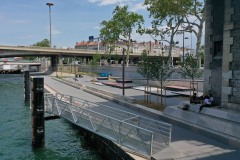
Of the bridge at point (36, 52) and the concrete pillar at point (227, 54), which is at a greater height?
the bridge at point (36, 52)

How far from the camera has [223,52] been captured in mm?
17047

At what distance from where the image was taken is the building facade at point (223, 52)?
16188mm

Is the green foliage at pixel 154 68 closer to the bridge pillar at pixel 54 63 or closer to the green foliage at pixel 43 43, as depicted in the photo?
the bridge pillar at pixel 54 63

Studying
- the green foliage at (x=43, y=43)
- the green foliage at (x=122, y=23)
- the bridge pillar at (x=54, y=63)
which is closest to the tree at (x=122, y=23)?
the green foliage at (x=122, y=23)

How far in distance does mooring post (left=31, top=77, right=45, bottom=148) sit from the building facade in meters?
10.5

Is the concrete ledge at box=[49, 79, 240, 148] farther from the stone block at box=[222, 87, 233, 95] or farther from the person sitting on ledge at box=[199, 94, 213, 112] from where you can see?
the stone block at box=[222, 87, 233, 95]

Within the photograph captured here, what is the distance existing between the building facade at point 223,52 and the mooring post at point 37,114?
34.3 ft

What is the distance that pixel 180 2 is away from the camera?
4891 cm

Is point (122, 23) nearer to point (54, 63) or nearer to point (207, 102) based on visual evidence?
point (54, 63)

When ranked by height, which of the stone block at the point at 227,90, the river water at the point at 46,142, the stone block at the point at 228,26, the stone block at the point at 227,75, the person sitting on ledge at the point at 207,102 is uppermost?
the stone block at the point at 228,26

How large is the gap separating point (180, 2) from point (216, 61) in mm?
32263

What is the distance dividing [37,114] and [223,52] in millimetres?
11385

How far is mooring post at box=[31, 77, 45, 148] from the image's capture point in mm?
18266

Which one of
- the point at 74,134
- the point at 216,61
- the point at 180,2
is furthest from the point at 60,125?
the point at 180,2
